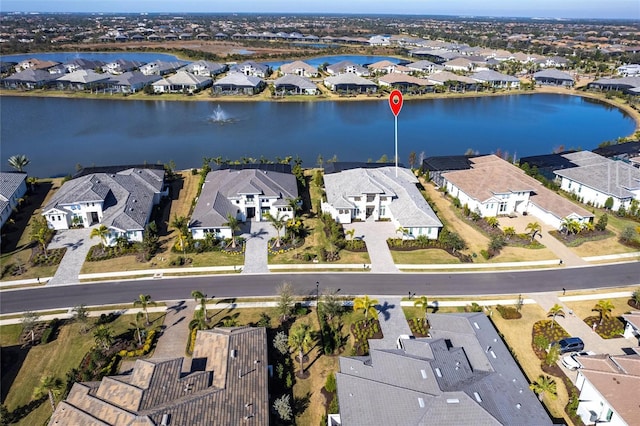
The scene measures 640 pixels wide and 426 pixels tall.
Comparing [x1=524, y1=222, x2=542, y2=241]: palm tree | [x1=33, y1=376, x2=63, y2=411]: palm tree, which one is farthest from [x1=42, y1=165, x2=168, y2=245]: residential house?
[x1=524, y1=222, x2=542, y2=241]: palm tree

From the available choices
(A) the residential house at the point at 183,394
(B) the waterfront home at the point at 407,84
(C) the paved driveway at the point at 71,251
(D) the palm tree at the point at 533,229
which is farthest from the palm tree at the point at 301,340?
(B) the waterfront home at the point at 407,84

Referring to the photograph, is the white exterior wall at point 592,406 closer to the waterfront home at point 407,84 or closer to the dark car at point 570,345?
the dark car at point 570,345

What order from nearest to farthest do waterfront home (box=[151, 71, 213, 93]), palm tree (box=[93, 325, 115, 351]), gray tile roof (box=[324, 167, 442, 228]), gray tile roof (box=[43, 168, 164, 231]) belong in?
palm tree (box=[93, 325, 115, 351]), gray tile roof (box=[43, 168, 164, 231]), gray tile roof (box=[324, 167, 442, 228]), waterfront home (box=[151, 71, 213, 93])

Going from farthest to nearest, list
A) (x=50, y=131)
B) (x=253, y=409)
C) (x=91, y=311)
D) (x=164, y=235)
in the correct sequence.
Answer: (x=50, y=131)
(x=164, y=235)
(x=91, y=311)
(x=253, y=409)

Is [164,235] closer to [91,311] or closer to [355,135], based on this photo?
[91,311]

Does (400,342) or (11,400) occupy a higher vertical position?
(400,342)

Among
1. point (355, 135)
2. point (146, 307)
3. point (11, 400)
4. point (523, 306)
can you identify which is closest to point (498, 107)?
point (355, 135)

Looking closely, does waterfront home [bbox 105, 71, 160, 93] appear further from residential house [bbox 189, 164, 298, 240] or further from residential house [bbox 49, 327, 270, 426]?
residential house [bbox 49, 327, 270, 426]
